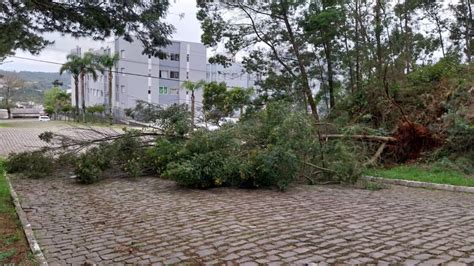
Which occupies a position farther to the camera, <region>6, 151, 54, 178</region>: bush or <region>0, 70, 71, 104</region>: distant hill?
<region>0, 70, 71, 104</region>: distant hill

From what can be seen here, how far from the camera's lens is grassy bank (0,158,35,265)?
435 cm

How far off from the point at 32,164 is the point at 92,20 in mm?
4823

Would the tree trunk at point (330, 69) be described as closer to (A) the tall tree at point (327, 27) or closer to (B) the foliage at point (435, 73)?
(A) the tall tree at point (327, 27)

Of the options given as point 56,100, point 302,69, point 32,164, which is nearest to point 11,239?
point 32,164

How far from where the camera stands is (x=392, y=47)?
16.5 meters

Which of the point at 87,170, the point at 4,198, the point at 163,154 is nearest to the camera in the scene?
the point at 4,198

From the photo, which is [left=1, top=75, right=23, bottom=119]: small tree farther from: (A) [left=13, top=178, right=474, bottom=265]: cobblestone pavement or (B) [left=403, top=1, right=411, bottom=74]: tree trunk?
(A) [left=13, top=178, right=474, bottom=265]: cobblestone pavement

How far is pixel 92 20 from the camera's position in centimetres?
779

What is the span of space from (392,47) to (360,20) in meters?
→ 1.85

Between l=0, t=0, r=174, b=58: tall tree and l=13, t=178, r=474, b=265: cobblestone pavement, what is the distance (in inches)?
126

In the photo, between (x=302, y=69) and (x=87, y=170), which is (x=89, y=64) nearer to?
(x=302, y=69)

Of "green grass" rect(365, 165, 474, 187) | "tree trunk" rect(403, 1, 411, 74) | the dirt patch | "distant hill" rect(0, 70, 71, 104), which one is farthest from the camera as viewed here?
"distant hill" rect(0, 70, 71, 104)

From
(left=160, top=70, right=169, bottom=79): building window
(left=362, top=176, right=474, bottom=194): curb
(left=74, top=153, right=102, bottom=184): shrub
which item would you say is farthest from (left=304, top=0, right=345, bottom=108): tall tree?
(left=160, top=70, right=169, bottom=79): building window

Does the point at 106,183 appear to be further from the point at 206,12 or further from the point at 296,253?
the point at 206,12
